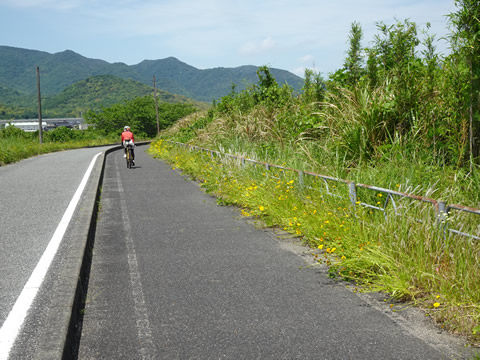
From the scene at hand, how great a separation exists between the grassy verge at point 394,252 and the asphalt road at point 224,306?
0.32m

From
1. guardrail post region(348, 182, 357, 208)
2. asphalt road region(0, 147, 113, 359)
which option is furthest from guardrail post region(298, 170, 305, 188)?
asphalt road region(0, 147, 113, 359)

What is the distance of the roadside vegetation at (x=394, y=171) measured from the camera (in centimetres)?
462

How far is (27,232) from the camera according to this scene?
25.3 feet

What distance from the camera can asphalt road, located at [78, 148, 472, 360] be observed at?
3.65m

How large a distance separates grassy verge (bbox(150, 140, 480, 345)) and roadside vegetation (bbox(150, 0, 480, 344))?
0.04ft

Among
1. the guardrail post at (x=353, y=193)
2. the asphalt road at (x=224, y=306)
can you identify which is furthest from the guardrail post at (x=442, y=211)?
the guardrail post at (x=353, y=193)

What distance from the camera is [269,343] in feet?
12.3

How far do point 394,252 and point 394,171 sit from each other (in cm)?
235

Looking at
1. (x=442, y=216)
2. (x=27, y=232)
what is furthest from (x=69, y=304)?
(x=27, y=232)

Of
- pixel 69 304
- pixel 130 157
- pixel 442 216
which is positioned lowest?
pixel 69 304

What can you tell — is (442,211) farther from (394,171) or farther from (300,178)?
(300,178)

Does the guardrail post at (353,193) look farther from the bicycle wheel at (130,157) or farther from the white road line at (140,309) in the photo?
the bicycle wheel at (130,157)

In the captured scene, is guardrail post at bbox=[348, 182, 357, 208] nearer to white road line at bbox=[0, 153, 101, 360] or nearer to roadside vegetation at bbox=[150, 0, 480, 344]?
roadside vegetation at bbox=[150, 0, 480, 344]

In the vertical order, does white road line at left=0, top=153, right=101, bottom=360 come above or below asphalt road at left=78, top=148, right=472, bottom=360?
above
